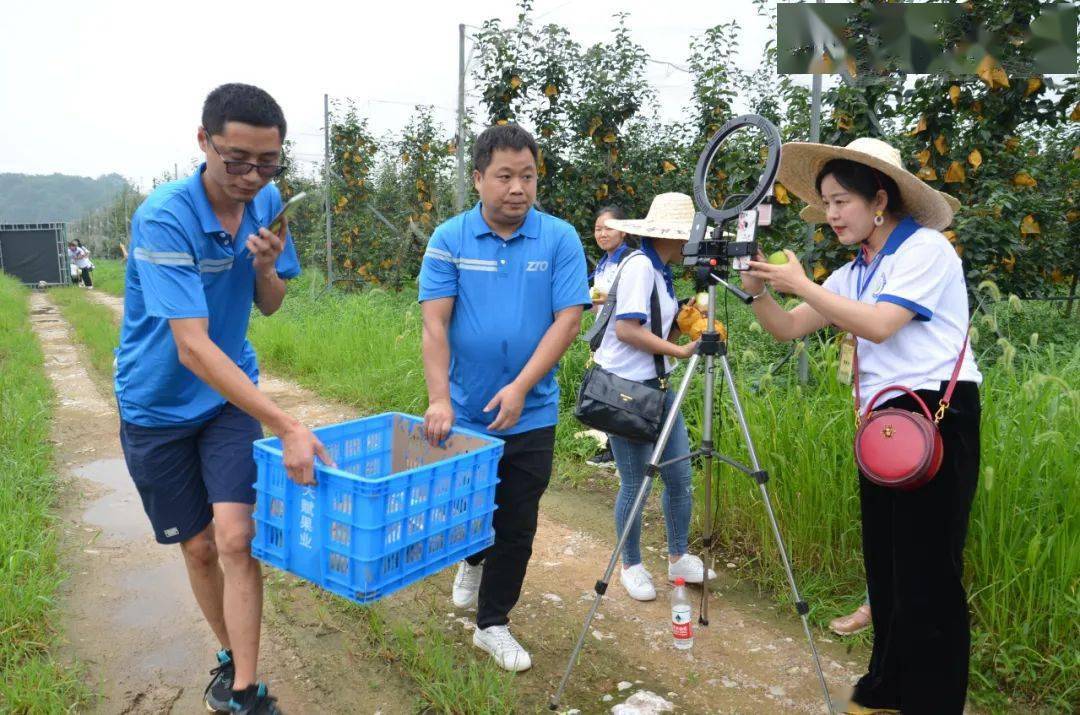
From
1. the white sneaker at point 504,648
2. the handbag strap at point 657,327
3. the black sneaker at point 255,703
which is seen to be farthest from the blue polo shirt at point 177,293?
the handbag strap at point 657,327

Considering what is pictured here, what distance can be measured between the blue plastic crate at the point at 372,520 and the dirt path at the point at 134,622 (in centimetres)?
68

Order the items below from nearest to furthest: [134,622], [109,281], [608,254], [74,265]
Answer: [134,622] < [608,254] < [109,281] < [74,265]

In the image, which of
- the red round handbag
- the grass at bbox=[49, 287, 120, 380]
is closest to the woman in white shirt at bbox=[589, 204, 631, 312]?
the red round handbag

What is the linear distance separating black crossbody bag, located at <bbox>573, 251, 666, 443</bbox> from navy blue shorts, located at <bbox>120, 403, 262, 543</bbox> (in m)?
1.26

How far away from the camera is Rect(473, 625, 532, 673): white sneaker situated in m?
2.59

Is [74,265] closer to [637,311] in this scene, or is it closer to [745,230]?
[637,311]

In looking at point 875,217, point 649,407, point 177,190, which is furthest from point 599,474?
point 177,190

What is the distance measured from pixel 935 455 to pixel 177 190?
217cm

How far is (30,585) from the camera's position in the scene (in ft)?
9.70

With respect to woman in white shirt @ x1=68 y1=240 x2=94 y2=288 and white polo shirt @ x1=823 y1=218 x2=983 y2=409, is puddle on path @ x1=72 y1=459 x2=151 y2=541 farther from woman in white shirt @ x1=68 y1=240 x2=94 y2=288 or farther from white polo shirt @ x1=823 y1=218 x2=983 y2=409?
woman in white shirt @ x1=68 y1=240 x2=94 y2=288

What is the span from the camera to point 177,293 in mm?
2020

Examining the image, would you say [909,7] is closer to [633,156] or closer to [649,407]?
[649,407]

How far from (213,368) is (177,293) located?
23 cm

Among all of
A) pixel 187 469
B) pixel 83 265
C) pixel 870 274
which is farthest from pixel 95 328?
pixel 83 265
